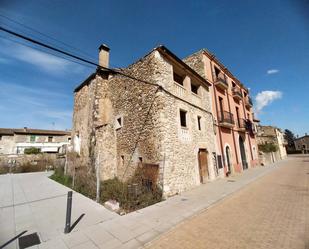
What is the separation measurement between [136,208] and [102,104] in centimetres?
798

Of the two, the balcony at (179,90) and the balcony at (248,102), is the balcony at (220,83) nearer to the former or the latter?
the balcony at (179,90)

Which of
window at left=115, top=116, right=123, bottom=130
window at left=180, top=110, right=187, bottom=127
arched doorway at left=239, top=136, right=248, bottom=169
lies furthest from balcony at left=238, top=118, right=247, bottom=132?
window at left=115, top=116, right=123, bottom=130

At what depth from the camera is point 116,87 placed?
37.9 feet

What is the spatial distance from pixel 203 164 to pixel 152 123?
14.9ft

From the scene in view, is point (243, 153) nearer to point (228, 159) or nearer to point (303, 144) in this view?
point (228, 159)

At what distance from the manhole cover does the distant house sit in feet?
72.8

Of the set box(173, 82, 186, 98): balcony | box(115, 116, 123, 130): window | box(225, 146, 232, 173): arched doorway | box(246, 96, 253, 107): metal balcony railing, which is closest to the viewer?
box(173, 82, 186, 98): balcony

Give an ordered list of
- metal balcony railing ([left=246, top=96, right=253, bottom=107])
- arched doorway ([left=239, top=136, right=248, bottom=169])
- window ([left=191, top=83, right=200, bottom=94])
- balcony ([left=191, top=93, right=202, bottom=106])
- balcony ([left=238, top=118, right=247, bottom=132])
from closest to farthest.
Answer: balcony ([left=191, top=93, right=202, bottom=106]) → window ([left=191, top=83, right=200, bottom=94]) → arched doorway ([left=239, top=136, right=248, bottom=169]) → balcony ([left=238, top=118, right=247, bottom=132]) → metal balcony railing ([left=246, top=96, right=253, bottom=107])

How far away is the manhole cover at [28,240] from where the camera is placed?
3.67 m

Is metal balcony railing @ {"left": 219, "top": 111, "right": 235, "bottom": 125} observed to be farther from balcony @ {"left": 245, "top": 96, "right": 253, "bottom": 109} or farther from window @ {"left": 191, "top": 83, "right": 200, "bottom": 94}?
balcony @ {"left": 245, "top": 96, "right": 253, "bottom": 109}

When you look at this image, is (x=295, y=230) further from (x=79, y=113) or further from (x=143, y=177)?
(x=79, y=113)

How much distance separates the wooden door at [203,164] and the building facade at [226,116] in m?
2.03

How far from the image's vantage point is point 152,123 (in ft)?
27.3

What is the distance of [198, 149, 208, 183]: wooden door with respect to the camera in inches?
396
